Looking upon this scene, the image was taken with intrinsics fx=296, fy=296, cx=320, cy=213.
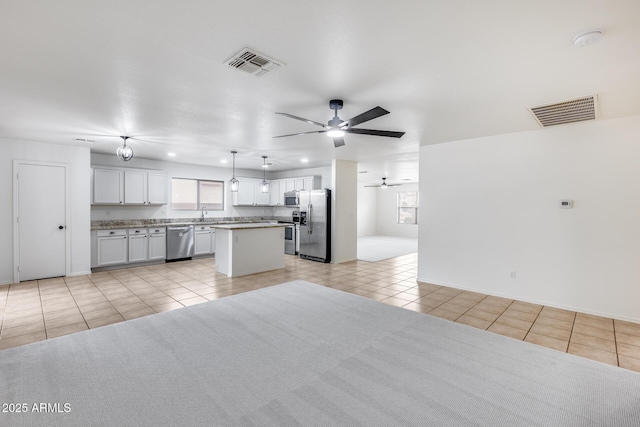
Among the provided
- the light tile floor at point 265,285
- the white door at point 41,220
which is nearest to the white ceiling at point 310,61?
the white door at point 41,220

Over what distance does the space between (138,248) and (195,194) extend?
2.13 metres

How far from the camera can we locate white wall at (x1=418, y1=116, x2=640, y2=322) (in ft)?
12.2

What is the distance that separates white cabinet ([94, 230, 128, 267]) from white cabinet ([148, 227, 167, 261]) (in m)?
0.50

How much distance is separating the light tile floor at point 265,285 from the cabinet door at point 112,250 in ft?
0.92

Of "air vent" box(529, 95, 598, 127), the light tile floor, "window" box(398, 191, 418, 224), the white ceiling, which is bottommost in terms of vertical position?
the light tile floor

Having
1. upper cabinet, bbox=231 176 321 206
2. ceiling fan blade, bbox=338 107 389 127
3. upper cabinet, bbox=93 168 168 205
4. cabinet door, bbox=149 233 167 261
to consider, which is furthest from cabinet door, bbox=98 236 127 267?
ceiling fan blade, bbox=338 107 389 127

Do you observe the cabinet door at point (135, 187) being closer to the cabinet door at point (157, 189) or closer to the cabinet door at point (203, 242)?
the cabinet door at point (157, 189)

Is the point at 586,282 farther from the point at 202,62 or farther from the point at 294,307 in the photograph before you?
the point at 202,62

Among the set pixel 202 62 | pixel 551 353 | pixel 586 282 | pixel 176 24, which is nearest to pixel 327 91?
pixel 202 62

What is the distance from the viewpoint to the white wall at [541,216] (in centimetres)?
373

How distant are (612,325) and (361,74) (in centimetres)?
417

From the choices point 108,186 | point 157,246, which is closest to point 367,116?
point 157,246

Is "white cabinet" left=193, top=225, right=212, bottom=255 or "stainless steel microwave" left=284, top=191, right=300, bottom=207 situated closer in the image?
"white cabinet" left=193, top=225, right=212, bottom=255

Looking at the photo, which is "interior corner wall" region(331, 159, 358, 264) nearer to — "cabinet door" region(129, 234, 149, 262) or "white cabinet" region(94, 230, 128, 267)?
"cabinet door" region(129, 234, 149, 262)
